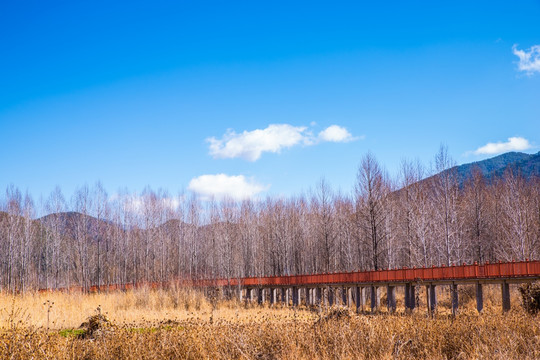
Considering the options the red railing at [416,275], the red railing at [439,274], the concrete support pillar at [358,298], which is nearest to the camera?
the red railing at [439,274]

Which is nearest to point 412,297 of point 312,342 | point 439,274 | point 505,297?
point 439,274

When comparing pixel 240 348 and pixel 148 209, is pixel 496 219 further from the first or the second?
pixel 240 348

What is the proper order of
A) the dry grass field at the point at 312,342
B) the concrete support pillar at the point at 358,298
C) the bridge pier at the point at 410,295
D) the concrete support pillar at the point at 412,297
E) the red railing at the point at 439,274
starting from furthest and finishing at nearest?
the concrete support pillar at the point at 358,298, the concrete support pillar at the point at 412,297, the bridge pier at the point at 410,295, the red railing at the point at 439,274, the dry grass field at the point at 312,342

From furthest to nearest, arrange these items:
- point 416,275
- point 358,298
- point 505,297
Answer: point 358,298
point 416,275
point 505,297

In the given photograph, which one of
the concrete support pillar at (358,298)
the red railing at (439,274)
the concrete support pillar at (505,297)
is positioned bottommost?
the concrete support pillar at (358,298)

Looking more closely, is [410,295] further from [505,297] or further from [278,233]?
[278,233]

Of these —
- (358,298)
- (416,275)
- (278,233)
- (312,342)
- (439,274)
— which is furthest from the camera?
(278,233)

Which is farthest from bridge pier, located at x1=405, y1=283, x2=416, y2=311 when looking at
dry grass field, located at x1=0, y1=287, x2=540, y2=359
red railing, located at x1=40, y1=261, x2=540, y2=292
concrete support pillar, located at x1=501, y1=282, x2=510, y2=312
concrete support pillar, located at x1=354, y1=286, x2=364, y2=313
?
dry grass field, located at x1=0, y1=287, x2=540, y2=359

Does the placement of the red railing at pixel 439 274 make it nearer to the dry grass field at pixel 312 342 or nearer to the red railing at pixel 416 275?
the red railing at pixel 416 275

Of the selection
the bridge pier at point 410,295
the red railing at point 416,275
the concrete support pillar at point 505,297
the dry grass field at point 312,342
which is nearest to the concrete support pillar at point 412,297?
the bridge pier at point 410,295

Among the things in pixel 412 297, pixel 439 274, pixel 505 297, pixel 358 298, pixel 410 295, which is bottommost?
pixel 358 298

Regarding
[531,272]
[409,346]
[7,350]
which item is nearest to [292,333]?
[409,346]

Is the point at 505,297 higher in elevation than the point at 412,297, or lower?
higher

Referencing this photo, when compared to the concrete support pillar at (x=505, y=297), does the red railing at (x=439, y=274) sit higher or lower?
higher
